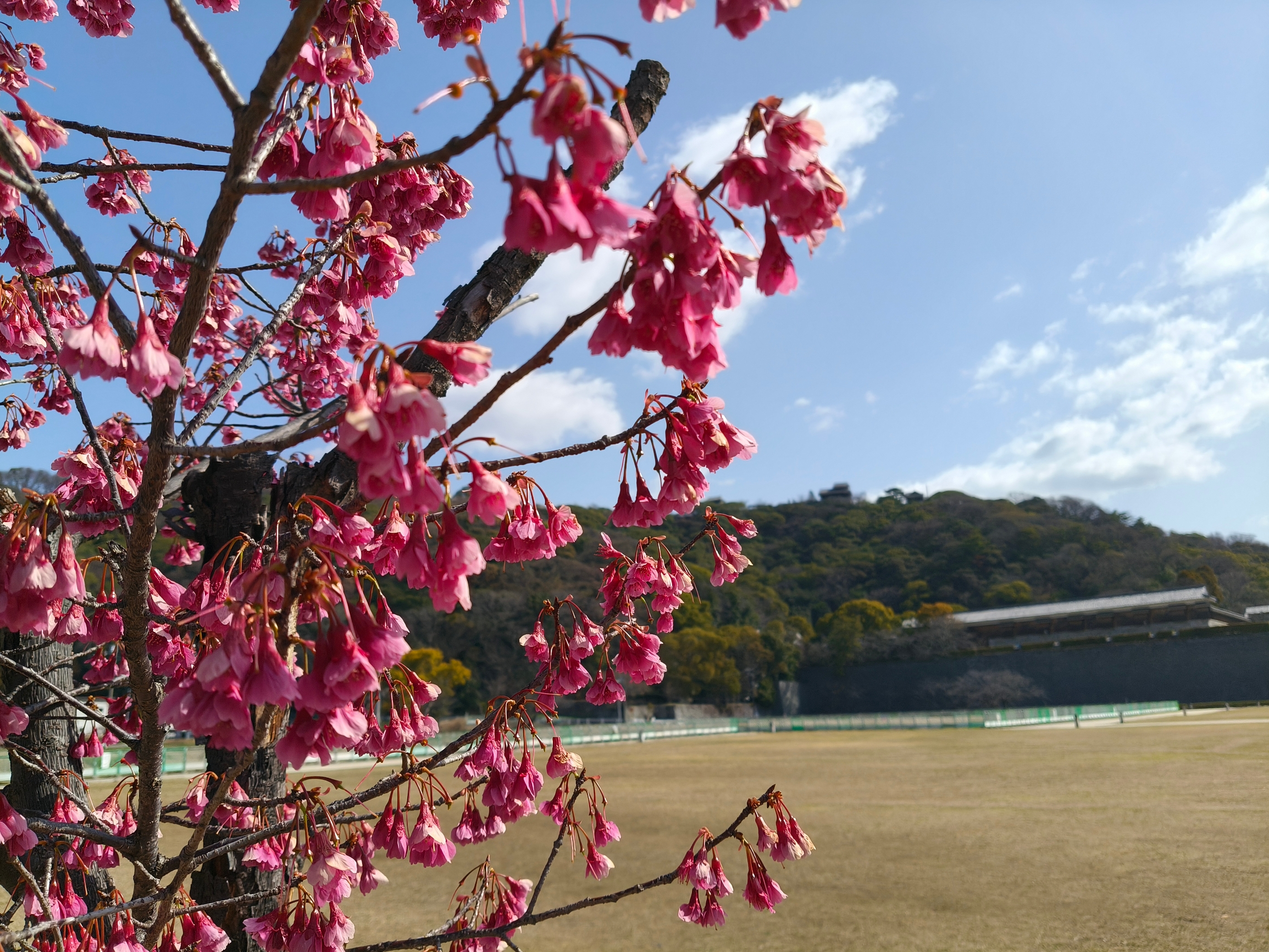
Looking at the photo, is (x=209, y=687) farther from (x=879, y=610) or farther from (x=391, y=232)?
(x=879, y=610)

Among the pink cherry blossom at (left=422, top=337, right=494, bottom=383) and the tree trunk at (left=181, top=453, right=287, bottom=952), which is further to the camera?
the tree trunk at (left=181, top=453, right=287, bottom=952)

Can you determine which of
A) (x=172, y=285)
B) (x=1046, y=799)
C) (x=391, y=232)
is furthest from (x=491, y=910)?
(x=1046, y=799)

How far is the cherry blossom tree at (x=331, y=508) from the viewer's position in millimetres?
808

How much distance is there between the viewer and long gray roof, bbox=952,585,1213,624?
4212 cm

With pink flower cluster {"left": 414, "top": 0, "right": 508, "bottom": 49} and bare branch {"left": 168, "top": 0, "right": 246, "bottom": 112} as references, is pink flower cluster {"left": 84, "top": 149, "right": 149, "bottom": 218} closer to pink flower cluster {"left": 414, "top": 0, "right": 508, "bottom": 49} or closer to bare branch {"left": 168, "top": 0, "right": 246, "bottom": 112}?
pink flower cluster {"left": 414, "top": 0, "right": 508, "bottom": 49}

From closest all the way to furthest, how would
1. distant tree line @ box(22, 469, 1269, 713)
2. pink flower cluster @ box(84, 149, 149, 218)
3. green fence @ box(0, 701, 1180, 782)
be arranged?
pink flower cluster @ box(84, 149, 149, 218) → green fence @ box(0, 701, 1180, 782) → distant tree line @ box(22, 469, 1269, 713)

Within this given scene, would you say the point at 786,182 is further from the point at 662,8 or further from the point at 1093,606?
the point at 1093,606

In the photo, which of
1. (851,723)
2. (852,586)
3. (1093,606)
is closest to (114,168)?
(851,723)

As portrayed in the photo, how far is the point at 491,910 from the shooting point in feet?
7.30

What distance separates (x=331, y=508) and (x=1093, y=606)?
167 feet

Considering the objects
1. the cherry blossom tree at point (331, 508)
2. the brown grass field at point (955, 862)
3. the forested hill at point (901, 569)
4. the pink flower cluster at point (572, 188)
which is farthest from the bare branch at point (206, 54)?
the forested hill at point (901, 569)

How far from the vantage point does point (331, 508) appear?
45.5 inches

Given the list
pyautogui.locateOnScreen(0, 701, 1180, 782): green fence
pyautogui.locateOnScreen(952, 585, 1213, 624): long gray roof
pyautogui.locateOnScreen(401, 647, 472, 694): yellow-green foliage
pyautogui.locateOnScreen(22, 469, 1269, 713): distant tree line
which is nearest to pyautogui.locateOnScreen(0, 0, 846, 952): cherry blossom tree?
pyautogui.locateOnScreen(22, 469, 1269, 713): distant tree line

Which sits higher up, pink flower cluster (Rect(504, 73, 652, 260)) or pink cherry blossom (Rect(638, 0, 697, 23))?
pink cherry blossom (Rect(638, 0, 697, 23))
